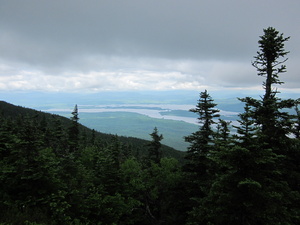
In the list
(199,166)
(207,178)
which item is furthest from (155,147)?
(207,178)

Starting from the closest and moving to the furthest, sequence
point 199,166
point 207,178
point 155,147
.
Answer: point 207,178
point 199,166
point 155,147

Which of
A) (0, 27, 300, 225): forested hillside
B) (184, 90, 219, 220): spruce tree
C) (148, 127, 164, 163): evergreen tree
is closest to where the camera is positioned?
(0, 27, 300, 225): forested hillside

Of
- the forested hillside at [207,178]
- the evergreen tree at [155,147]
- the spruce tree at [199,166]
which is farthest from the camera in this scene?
the evergreen tree at [155,147]

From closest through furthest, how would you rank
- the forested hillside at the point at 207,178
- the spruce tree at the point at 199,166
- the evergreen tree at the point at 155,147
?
the forested hillside at the point at 207,178
the spruce tree at the point at 199,166
the evergreen tree at the point at 155,147

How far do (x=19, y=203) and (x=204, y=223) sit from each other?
10845 millimetres

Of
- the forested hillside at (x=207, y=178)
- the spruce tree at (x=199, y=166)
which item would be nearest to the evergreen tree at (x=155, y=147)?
the forested hillside at (x=207, y=178)

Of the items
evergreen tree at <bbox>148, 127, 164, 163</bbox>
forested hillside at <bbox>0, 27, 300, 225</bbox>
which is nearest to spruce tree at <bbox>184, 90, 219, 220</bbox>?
forested hillside at <bbox>0, 27, 300, 225</bbox>

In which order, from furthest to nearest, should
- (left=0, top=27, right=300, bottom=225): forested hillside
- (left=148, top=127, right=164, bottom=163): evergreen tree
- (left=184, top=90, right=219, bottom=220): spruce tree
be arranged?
1. (left=148, top=127, right=164, bottom=163): evergreen tree
2. (left=184, top=90, right=219, bottom=220): spruce tree
3. (left=0, top=27, right=300, bottom=225): forested hillside

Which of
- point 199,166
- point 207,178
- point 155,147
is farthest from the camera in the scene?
point 155,147

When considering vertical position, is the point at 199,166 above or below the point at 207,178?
above

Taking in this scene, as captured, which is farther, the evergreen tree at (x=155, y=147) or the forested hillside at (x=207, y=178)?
the evergreen tree at (x=155, y=147)

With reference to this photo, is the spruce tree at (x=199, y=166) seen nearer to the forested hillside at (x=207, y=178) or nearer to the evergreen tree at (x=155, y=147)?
the forested hillside at (x=207, y=178)

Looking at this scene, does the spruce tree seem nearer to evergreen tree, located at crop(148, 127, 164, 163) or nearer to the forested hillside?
the forested hillside

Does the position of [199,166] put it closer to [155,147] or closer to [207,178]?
[207,178]
